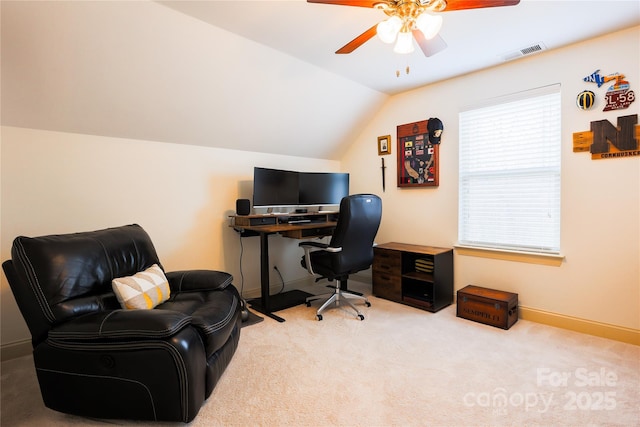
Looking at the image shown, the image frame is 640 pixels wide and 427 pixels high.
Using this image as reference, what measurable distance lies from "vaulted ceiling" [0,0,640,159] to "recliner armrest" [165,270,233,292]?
136 centimetres

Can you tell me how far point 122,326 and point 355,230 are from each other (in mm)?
1943

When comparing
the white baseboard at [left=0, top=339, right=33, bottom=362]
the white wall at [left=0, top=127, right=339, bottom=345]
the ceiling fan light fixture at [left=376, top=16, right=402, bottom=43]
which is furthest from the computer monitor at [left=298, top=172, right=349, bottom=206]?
the white baseboard at [left=0, top=339, right=33, bottom=362]

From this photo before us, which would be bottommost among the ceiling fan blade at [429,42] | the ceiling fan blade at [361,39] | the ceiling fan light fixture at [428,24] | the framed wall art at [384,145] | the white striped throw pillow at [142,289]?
the white striped throw pillow at [142,289]

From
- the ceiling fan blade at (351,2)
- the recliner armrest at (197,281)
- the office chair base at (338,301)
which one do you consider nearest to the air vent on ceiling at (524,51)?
the ceiling fan blade at (351,2)

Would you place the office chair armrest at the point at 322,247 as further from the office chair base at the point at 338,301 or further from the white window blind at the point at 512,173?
the white window blind at the point at 512,173

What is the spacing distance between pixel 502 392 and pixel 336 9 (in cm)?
262

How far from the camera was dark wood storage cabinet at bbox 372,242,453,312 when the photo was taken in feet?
10.6

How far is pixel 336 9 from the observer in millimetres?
2123

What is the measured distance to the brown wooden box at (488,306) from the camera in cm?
276

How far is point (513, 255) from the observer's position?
3.04 meters

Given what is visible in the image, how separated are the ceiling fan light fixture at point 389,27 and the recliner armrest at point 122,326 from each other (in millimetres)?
1864

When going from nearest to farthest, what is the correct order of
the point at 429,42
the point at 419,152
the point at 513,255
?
the point at 429,42
the point at 513,255
the point at 419,152

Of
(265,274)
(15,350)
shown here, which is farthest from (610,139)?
(15,350)

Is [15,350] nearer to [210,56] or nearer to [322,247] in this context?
[322,247]
